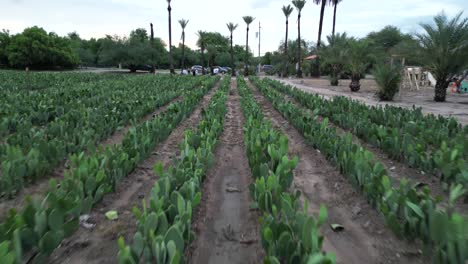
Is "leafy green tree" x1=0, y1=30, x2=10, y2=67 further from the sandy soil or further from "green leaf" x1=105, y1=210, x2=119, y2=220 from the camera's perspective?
"green leaf" x1=105, y1=210, x2=119, y2=220

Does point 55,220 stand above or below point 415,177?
above

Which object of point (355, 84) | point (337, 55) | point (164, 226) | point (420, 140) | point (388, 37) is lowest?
point (164, 226)

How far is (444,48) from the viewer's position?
11141 mm

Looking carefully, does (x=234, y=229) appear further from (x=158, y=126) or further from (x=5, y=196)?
(x=158, y=126)

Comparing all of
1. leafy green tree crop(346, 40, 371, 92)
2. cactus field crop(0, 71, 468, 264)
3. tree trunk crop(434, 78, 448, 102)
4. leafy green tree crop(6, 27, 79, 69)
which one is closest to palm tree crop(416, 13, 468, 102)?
tree trunk crop(434, 78, 448, 102)

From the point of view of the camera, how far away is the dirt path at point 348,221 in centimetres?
214

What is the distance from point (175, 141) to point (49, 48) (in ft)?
150

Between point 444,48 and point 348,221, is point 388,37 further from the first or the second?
point 348,221

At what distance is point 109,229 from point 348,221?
1.85 metres

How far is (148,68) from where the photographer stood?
151 ft

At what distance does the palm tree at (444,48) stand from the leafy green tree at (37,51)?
44.5 meters

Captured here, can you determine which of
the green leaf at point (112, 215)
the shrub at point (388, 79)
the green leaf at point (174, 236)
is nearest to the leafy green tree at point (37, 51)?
the shrub at point (388, 79)

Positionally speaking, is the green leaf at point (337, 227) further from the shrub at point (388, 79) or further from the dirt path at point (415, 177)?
the shrub at point (388, 79)

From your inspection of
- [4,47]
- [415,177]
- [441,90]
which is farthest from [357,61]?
[4,47]
